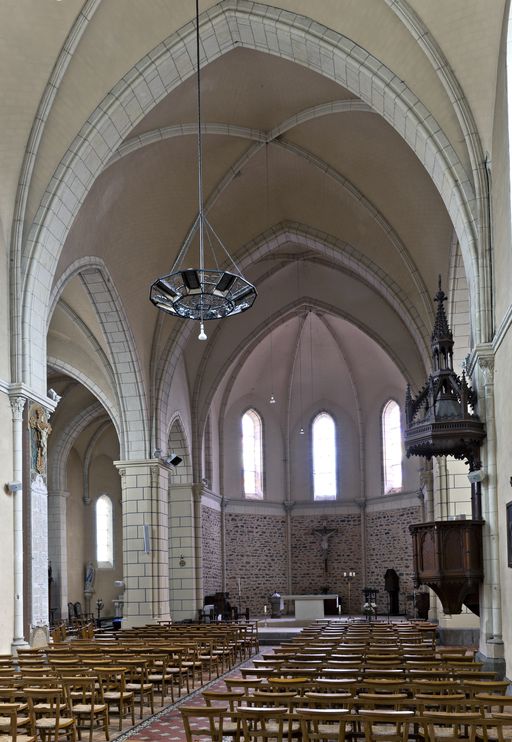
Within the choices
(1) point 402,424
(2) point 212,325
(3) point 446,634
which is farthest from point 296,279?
(3) point 446,634

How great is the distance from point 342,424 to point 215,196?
15772 millimetres

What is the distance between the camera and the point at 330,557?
3538 cm

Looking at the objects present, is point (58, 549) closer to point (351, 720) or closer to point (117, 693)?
point (117, 693)

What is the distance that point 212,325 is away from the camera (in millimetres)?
29297

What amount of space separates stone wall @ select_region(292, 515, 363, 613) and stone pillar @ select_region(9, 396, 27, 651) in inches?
820

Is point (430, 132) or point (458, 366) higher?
point (430, 132)

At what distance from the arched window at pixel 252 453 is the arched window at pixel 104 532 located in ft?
22.3

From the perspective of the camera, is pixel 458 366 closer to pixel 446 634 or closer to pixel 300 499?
pixel 446 634

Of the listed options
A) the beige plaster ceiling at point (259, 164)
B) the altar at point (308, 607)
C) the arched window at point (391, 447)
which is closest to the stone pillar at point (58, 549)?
the beige plaster ceiling at point (259, 164)

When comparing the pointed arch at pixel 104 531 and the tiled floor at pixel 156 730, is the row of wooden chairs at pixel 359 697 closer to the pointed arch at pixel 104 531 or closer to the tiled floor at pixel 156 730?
the tiled floor at pixel 156 730

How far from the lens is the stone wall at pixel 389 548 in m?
32.5

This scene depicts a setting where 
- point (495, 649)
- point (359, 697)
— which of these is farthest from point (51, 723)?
point (495, 649)

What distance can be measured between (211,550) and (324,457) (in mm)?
6638

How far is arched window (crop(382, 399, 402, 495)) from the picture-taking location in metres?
34.2
